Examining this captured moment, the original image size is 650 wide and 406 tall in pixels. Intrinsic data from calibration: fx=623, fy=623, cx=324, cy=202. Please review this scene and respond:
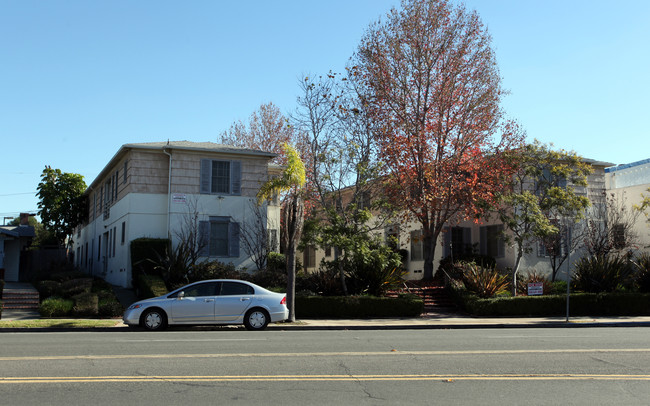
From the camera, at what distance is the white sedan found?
16.7m

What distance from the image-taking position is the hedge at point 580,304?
2252cm

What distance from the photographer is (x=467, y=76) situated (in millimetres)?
26828

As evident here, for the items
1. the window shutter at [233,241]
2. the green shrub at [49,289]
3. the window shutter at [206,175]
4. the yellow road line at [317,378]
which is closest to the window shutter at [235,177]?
the window shutter at [206,175]

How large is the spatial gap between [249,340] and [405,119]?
16002 mm

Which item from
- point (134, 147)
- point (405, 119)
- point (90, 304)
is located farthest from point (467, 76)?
point (90, 304)

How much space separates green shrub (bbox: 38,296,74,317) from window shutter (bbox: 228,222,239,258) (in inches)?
312

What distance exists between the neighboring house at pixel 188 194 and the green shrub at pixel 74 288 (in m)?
2.82

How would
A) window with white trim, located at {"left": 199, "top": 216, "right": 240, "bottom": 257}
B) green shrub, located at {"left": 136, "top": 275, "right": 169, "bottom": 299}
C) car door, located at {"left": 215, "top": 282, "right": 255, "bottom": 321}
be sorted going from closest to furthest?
car door, located at {"left": 215, "top": 282, "right": 255, "bottom": 321} → green shrub, located at {"left": 136, "top": 275, "right": 169, "bottom": 299} → window with white trim, located at {"left": 199, "top": 216, "right": 240, "bottom": 257}

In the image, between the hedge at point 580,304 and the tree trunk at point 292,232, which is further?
the hedge at point 580,304

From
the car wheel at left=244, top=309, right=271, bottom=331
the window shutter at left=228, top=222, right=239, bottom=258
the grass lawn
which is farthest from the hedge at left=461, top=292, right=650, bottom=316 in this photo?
the grass lawn

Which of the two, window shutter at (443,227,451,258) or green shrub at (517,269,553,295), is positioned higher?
window shutter at (443,227,451,258)

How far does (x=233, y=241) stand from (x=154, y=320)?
10617mm

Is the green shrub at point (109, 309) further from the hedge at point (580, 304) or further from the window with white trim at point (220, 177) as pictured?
the hedge at point (580, 304)

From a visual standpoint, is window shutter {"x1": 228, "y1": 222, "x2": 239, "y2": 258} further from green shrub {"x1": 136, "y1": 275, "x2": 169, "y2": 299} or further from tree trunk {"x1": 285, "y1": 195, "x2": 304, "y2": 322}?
tree trunk {"x1": 285, "y1": 195, "x2": 304, "y2": 322}
